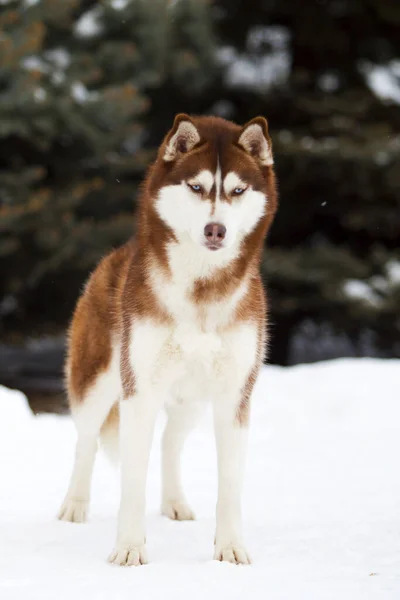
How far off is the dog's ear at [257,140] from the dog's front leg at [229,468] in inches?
44.9

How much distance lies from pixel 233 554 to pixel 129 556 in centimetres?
47

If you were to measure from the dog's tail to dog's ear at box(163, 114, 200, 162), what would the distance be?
5.54 ft

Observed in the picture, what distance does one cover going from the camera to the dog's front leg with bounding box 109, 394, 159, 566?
4.28 metres

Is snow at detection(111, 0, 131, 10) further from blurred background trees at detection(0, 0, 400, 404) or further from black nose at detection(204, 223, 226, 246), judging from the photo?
black nose at detection(204, 223, 226, 246)

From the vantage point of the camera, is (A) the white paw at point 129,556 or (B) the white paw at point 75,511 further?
(B) the white paw at point 75,511

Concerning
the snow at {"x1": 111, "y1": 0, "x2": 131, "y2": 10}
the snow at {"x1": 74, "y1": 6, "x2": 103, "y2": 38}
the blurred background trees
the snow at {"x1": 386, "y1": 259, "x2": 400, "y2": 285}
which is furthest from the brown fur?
the snow at {"x1": 111, "y1": 0, "x2": 131, "y2": 10}

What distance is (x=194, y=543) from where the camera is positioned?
4.76 meters

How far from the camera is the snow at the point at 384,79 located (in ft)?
48.9

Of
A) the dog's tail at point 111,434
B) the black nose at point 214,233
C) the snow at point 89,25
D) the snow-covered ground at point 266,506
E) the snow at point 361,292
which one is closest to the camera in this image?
the snow-covered ground at point 266,506

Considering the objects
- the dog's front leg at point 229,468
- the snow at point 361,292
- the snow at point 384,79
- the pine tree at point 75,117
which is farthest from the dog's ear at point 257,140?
the snow at point 384,79

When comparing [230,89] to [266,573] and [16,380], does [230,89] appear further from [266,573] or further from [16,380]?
[266,573]

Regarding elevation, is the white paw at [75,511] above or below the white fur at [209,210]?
below

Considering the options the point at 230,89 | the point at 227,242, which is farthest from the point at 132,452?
the point at 230,89

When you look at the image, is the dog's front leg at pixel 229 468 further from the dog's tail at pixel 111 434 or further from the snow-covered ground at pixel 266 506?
the dog's tail at pixel 111 434
